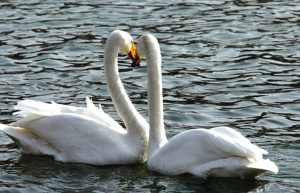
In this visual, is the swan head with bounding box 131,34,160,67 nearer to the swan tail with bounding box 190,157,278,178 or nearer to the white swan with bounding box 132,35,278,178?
the white swan with bounding box 132,35,278,178

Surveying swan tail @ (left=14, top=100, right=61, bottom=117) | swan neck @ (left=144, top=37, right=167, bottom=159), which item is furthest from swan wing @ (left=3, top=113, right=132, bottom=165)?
swan neck @ (left=144, top=37, right=167, bottom=159)

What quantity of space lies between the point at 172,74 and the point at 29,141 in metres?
4.40

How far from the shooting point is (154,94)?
26.6 feet

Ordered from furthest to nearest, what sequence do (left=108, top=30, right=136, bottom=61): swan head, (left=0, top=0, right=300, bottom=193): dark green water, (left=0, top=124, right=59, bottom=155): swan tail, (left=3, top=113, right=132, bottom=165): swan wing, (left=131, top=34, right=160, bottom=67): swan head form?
1. (left=0, top=124, right=59, bottom=155): swan tail
2. (left=108, top=30, right=136, bottom=61): swan head
3. (left=3, top=113, right=132, bottom=165): swan wing
4. (left=131, top=34, right=160, bottom=67): swan head
5. (left=0, top=0, right=300, bottom=193): dark green water

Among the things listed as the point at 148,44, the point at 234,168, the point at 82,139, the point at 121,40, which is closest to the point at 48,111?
the point at 82,139

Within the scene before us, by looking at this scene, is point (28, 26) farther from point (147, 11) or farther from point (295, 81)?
point (295, 81)

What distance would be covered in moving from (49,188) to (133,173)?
111 cm

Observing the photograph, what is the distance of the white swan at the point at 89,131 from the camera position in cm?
813

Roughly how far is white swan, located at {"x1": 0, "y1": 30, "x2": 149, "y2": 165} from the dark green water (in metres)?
0.15

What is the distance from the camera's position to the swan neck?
7.96 meters

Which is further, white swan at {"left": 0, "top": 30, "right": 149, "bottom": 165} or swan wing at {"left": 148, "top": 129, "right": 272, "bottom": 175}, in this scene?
white swan at {"left": 0, "top": 30, "right": 149, "bottom": 165}

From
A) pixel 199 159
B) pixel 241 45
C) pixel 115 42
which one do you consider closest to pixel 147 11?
pixel 241 45

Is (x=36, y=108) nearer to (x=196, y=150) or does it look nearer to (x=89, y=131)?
(x=89, y=131)

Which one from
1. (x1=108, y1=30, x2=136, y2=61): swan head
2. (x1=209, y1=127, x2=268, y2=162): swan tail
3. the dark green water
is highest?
(x1=108, y1=30, x2=136, y2=61): swan head
